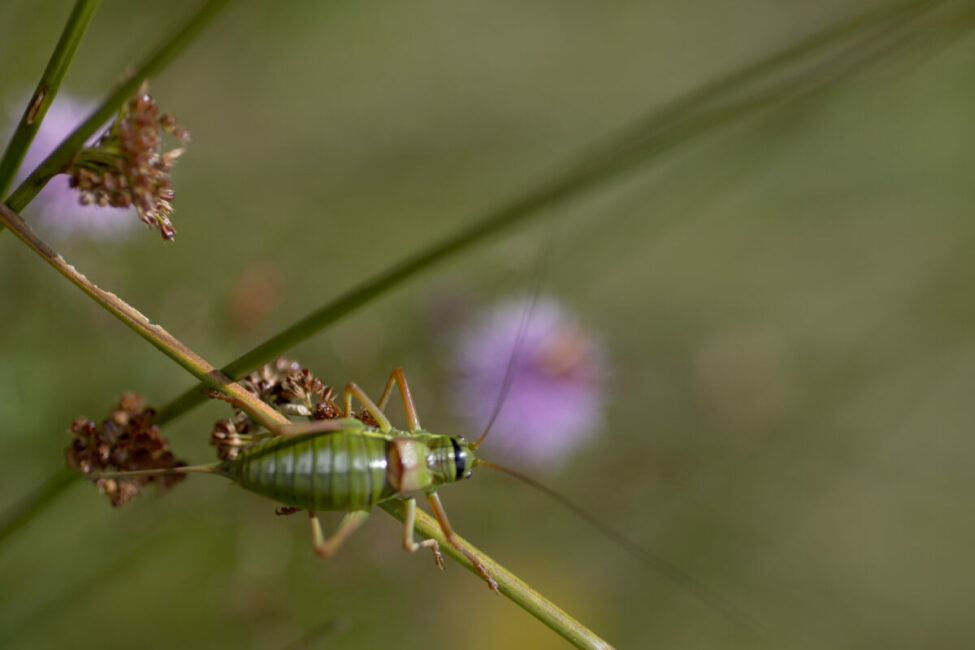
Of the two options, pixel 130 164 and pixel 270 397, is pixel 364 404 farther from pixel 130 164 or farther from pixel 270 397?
pixel 130 164

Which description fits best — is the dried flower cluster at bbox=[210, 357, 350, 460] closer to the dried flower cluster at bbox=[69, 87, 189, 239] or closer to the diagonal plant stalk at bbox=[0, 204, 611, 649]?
the diagonal plant stalk at bbox=[0, 204, 611, 649]

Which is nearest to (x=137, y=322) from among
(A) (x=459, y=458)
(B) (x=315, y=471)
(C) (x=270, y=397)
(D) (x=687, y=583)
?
(C) (x=270, y=397)

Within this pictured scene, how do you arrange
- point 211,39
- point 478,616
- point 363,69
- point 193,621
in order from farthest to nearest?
1. point 363,69
2. point 211,39
3. point 478,616
4. point 193,621

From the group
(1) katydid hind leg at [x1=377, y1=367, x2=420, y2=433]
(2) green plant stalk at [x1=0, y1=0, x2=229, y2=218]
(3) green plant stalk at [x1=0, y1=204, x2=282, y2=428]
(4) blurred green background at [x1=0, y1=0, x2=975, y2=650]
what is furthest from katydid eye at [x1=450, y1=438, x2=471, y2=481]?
(4) blurred green background at [x1=0, y1=0, x2=975, y2=650]

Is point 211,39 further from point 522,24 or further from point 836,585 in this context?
point 836,585

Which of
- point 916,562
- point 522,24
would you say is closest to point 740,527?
point 916,562

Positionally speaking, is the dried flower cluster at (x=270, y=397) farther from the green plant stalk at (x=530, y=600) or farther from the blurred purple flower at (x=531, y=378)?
the blurred purple flower at (x=531, y=378)

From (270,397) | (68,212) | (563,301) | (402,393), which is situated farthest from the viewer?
(563,301)
